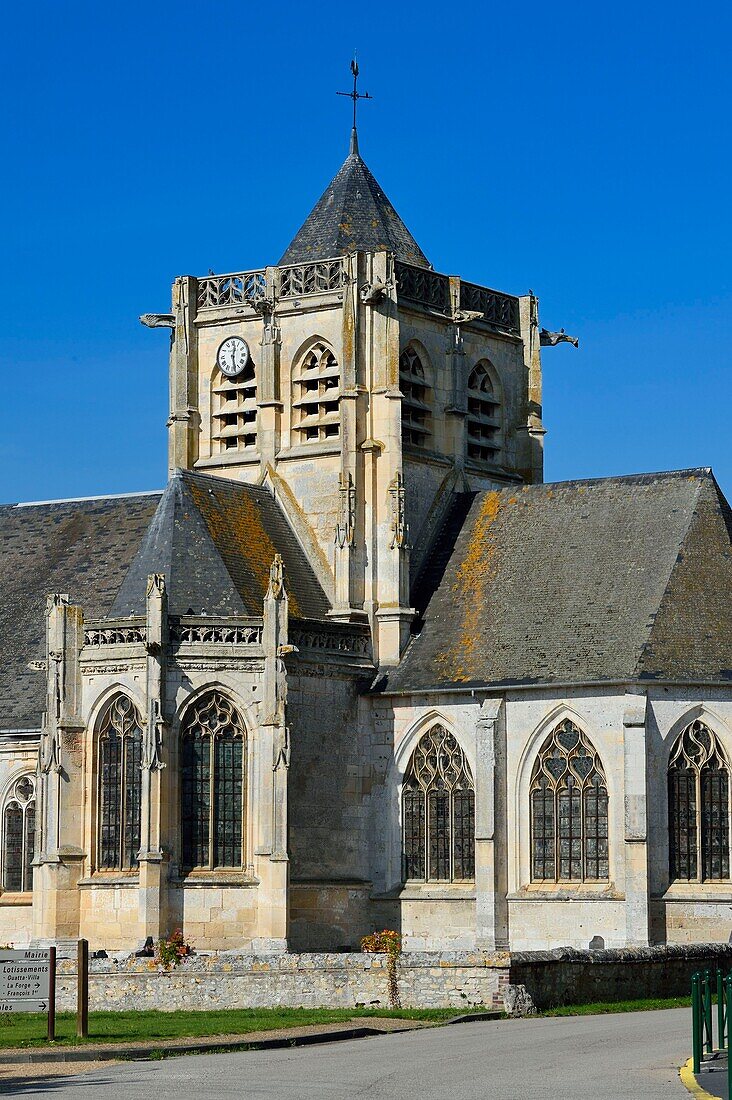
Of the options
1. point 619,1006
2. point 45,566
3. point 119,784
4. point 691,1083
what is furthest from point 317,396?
point 691,1083

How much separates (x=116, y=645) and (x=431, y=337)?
1340 centimetres

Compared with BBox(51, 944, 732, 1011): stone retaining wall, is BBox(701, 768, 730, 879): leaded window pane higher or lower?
higher

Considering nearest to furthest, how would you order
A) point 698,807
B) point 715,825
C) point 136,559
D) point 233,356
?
point 698,807
point 715,825
point 136,559
point 233,356

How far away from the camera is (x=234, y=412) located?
5681cm

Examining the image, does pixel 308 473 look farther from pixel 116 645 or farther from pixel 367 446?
pixel 116 645

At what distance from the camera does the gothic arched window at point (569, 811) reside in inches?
1892

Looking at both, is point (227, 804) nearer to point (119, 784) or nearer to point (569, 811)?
point (119, 784)

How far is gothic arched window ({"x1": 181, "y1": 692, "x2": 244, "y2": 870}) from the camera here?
48.0 meters

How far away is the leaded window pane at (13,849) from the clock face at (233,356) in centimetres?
1310

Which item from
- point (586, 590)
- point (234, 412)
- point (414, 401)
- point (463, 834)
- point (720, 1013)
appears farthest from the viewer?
point (234, 412)

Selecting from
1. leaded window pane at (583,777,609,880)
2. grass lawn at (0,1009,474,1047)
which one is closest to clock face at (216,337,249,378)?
leaded window pane at (583,777,609,880)

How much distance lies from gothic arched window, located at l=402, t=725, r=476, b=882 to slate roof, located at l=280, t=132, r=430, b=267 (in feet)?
46.0

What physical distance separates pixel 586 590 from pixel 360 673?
600cm

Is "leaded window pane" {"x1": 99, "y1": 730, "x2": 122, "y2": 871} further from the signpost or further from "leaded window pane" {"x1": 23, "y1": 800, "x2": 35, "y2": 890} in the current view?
the signpost
